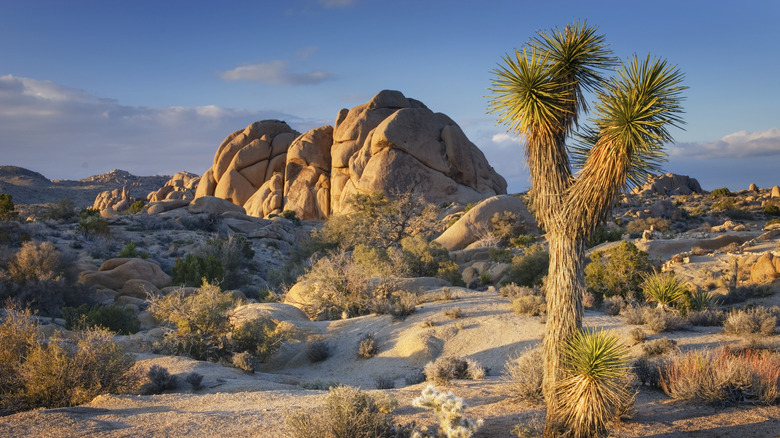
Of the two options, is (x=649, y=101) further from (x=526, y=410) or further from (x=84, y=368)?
(x=84, y=368)

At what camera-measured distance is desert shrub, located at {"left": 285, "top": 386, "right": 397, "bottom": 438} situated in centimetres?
644

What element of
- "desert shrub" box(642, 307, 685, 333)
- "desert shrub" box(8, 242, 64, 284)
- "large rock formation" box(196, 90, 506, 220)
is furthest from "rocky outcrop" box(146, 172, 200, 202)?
"desert shrub" box(642, 307, 685, 333)

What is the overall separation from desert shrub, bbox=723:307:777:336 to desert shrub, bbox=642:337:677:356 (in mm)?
1747

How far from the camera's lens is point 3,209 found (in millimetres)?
31156

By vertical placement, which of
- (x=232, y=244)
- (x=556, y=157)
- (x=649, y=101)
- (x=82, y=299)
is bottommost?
(x=82, y=299)

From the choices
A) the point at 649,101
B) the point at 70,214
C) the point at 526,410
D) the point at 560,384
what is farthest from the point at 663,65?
the point at 70,214

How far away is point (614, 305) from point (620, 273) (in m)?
2.08

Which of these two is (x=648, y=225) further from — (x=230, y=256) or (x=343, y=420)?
(x=343, y=420)

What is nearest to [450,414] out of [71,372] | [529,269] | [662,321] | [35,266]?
[71,372]

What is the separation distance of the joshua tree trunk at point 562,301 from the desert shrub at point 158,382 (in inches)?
253

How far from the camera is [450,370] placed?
35.1ft

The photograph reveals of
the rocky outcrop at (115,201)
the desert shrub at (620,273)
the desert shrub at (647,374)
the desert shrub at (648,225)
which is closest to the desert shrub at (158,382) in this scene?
the desert shrub at (647,374)

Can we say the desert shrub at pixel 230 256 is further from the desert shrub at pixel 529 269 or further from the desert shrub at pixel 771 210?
the desert shrub at pixel 771 210

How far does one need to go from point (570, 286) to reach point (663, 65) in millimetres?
2773
